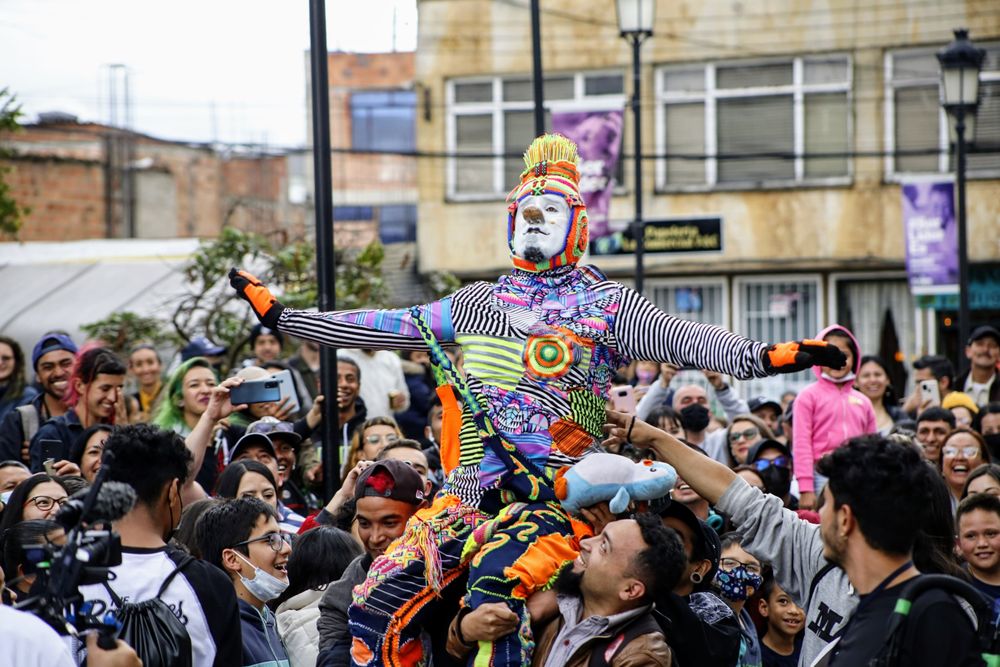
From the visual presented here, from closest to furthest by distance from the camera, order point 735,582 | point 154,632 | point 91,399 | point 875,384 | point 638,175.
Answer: point 154,632 < point 735,582 < point 91,399 < point 875,384 < point 638,175

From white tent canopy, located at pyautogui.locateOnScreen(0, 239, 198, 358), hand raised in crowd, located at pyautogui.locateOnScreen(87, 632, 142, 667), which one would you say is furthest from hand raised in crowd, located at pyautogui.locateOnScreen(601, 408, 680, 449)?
white tent canopy, located at pyautogui.locateOnScreen(0, 239, 198, 358)

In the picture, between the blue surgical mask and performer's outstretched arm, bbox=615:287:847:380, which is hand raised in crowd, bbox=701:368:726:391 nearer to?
the blue surgical mask

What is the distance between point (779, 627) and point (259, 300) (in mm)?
2577

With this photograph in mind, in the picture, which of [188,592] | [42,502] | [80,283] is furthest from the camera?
[80,283]

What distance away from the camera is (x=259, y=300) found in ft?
16.6

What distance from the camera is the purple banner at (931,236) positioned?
17125mm

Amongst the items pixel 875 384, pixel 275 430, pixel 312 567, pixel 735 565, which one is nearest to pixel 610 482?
pixel 735 565

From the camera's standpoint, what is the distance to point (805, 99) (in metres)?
20.2

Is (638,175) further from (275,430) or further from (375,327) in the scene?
(375,327)

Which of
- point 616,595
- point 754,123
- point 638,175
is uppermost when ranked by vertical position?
point 754,123

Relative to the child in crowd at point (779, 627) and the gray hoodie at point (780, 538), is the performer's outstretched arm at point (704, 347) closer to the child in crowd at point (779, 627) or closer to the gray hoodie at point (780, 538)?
the gray hoodie at point (780, 538)

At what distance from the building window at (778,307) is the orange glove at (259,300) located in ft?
52.0

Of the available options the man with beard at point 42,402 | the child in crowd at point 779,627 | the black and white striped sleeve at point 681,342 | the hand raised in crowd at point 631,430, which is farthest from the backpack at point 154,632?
the man with beard at point 42,402

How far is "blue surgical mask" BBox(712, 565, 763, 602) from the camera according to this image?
208 inches
